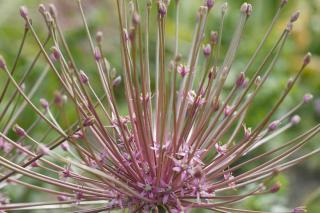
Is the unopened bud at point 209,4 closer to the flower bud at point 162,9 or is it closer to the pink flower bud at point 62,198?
the flower bud at point 162,9

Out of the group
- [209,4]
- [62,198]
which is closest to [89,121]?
[62,198]

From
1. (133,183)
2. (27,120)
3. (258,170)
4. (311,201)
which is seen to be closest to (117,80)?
(133,183)

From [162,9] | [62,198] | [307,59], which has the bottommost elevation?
[62,198]

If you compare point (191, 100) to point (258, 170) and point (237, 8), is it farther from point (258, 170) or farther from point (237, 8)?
point (237, 8)

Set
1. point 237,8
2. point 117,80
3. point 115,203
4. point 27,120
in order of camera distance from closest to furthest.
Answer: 1. point 115,203
2. point 117,80
3. point 27,120
4. point 237,8

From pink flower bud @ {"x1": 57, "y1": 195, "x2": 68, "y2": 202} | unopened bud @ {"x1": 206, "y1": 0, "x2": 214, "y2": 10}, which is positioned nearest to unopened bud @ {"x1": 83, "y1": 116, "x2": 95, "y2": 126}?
pink flower bud @ {"x1": 57, "y1": 195, "x2": 68, "y2": 202}

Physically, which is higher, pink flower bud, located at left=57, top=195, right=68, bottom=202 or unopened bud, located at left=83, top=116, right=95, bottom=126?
unopened bud, located at left=83, top=116, right=95, bottom=126

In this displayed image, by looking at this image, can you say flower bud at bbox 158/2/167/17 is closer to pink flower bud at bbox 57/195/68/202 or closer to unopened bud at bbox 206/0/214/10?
unopened bud at bbox 206/0/214/10

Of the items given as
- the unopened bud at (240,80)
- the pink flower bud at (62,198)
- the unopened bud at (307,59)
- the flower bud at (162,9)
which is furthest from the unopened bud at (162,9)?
the pink flower bud at (62,198)

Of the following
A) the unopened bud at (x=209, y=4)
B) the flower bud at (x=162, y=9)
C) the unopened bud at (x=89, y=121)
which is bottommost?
the unopened bud at (x=89, y=121)

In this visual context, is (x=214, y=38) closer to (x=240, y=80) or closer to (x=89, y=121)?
(x=240, y=80)

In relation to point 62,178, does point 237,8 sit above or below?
above
